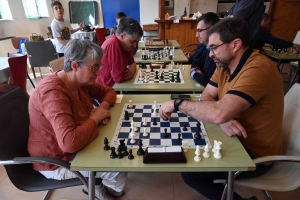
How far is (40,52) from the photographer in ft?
13.5

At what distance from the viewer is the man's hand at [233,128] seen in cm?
123

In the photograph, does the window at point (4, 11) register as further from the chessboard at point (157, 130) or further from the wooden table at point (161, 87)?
the chessboard at point (157, 130)

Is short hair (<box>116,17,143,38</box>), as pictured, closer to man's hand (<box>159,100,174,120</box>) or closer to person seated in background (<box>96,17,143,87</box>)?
person seated in background (<box>96,17,143,87</box>)

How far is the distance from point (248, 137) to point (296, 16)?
262 inches

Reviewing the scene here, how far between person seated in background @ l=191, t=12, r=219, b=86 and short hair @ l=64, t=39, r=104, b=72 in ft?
3.96

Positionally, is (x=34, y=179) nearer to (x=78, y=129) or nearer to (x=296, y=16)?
(x=78, y=129)

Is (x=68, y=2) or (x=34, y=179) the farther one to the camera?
(x=68, y=2)

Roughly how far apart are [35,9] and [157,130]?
7471 millimetres

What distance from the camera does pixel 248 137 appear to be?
52.5 inches

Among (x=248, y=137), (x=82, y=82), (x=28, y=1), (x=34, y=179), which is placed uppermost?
(x=28, y=1)

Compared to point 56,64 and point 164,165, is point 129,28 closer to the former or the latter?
point 56,64

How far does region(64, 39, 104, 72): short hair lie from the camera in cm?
128

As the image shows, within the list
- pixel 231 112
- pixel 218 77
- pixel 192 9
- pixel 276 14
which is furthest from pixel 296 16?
pixel 231 112

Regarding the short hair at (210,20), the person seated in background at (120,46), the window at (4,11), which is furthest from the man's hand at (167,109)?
the window at (4,11)
